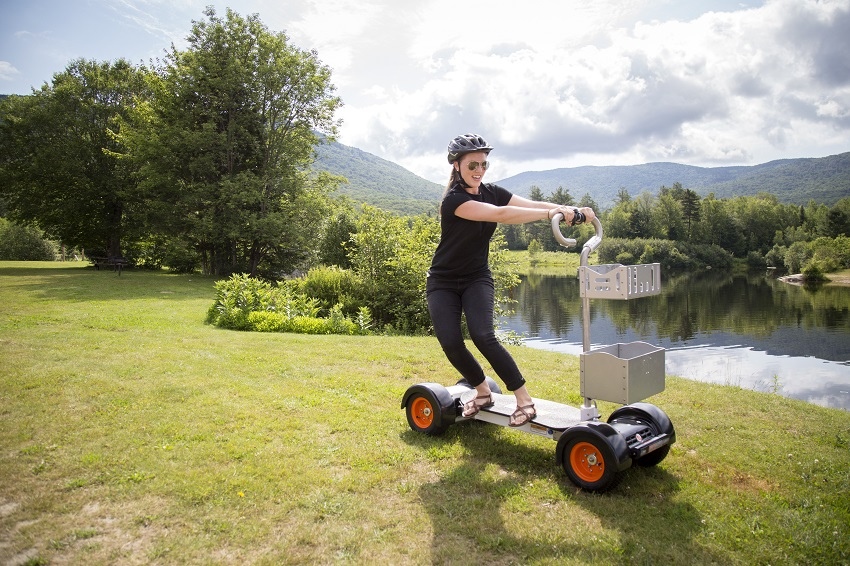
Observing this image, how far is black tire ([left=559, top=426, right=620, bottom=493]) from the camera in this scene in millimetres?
3854

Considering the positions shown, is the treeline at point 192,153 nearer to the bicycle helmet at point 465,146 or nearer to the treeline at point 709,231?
the bicycle helmet at point 465,146

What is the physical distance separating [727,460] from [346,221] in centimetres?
2618

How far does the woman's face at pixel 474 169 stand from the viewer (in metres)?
4.59

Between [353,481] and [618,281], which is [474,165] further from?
[353,481]

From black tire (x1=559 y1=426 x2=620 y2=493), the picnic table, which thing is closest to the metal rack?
black tire (x1=559 y1=426 x2=620 y2=493)

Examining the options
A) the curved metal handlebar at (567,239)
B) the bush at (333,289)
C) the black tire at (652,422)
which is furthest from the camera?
the bush at (333,289)

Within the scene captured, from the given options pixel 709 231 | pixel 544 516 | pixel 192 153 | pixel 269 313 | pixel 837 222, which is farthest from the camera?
pixel 709 231

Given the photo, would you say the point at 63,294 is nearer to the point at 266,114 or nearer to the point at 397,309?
the point at 397,309

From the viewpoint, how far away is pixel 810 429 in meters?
5.62

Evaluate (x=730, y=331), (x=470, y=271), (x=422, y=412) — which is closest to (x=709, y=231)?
(x=730, y=331)

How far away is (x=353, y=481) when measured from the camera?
4.15m

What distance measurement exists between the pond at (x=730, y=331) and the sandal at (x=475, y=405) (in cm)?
756

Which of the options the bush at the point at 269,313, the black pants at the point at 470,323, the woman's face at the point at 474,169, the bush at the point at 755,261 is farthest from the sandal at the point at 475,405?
the bush at the point at 755,261

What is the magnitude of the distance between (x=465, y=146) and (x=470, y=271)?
1101mm
